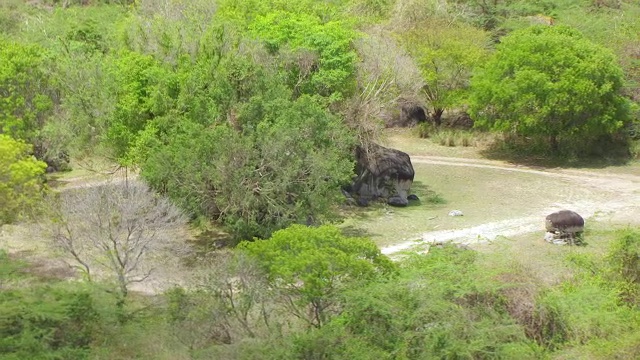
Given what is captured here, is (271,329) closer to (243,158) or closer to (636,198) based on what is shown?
(243,158)

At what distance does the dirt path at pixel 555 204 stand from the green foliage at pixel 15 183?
12.0 metres

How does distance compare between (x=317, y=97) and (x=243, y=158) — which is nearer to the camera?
(x=243, y=158)

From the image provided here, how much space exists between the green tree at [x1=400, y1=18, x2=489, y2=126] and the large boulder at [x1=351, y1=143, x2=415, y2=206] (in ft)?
37.0

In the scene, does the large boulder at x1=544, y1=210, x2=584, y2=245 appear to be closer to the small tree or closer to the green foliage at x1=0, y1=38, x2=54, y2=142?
the small tree

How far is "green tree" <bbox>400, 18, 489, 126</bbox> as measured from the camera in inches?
1666

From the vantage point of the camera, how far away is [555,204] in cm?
3145

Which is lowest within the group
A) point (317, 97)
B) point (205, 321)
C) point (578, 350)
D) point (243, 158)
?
point (578, 350)

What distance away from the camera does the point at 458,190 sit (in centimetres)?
3384

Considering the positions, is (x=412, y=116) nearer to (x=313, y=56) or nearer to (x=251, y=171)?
(x=313, y=56)

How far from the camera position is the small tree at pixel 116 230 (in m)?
20.6

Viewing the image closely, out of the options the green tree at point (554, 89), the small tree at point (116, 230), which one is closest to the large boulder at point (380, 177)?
the green tree at point (554, 89)

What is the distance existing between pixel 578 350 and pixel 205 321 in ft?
28.7

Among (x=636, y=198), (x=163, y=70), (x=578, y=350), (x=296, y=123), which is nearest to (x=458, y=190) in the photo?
(x=636, y=198)

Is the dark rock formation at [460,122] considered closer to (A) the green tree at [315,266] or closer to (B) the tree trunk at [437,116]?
(B) the tree trunk at [437,116]
